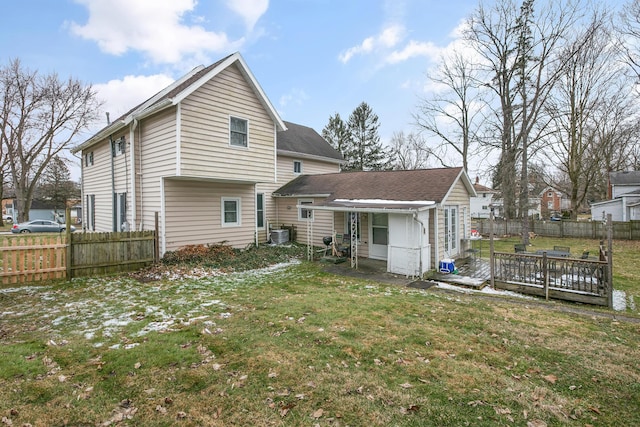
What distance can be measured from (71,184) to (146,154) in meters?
48.7

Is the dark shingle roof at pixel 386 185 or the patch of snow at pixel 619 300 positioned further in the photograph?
the dark shingle roof at pixel 386 185

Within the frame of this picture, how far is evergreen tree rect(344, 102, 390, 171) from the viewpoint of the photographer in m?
41.7

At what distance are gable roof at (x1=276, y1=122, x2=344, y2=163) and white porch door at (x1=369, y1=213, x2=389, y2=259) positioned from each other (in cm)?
796

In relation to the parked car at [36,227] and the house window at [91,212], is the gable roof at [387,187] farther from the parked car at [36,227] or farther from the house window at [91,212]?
the parked car at [36,227]

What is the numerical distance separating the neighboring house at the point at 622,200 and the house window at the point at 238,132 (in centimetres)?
3180

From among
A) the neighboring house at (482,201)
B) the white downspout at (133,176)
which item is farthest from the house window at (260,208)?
the neighboring house at (482,201)

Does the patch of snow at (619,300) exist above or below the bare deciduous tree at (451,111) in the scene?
below

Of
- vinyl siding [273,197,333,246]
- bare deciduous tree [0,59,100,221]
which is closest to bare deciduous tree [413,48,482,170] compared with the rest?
vinyl siding [273,197,333,246]

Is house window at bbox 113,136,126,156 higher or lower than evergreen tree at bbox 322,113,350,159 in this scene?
lower

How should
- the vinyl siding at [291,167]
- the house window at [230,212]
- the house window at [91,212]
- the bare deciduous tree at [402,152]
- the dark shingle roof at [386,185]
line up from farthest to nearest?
the bare deciduous tree at [402,152] → the vinyl siding at [291,167] → the house window at [91,212] → the house window at [230,212] → the dark shingle roof at [386,185]

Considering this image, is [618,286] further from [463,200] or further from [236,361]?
[236,361]

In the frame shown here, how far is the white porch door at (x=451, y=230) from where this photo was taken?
40.3 ft

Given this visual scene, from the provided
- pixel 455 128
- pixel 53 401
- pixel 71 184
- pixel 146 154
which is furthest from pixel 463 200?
pixel 71 184

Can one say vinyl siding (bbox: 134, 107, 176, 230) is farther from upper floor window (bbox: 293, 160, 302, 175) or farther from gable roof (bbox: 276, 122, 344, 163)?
upper floor window (bbox: 293, 160, 302, 175)
